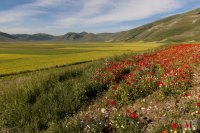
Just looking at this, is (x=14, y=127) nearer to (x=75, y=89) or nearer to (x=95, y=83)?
(x=75, y=89)

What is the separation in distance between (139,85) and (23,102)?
4.26 m

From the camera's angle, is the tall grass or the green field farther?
the green field

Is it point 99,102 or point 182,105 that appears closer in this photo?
point 182,105

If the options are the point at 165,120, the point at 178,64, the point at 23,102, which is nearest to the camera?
the point at 165,120

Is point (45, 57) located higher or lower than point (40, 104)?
lower

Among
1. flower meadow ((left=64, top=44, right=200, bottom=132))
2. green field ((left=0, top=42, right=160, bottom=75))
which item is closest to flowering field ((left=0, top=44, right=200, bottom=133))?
flower meadow ((left=64, top=44, right=200, bottom=132))

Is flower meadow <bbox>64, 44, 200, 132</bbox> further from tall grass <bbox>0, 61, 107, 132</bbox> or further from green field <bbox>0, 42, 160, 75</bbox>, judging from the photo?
green field <bbox>0, 42, 160, 75</bbox>

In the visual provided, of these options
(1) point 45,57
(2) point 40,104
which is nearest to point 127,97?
(2) point 40,104

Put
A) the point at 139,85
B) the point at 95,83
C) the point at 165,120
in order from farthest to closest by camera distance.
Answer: the point at 95,83
the point at 139,85
the point at 165,120

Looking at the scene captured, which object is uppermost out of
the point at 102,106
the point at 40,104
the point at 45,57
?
the point at 40,104

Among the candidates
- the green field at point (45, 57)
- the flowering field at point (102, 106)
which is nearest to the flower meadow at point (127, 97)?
the flowering field at point (102, 106)

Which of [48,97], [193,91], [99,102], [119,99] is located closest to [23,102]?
[48,97]

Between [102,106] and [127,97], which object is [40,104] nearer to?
[102,106]

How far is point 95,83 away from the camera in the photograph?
9391 millimetres
